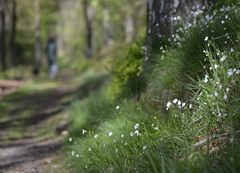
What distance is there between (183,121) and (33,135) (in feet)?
19.6

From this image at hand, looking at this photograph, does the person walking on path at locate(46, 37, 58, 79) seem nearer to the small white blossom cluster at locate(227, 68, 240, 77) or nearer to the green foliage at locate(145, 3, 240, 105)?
the green foliage at locate(145, 3, 240, 105)

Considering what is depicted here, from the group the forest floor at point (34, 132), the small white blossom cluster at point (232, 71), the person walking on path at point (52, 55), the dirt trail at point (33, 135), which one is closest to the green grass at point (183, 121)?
the small white blossom cluster at point (232, 71)

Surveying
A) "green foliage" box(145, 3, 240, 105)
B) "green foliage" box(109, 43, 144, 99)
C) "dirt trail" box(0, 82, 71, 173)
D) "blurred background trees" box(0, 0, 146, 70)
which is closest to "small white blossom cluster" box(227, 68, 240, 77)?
"green foliage" box(145, 3, 240, 105)

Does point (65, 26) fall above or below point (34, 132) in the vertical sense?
below

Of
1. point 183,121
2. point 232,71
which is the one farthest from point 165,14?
point 232,71

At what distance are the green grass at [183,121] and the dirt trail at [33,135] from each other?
1.11 metres

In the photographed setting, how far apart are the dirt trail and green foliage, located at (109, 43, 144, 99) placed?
1.34 metres

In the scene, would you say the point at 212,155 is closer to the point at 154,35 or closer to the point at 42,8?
the point at 154,35

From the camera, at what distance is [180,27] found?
262 inches

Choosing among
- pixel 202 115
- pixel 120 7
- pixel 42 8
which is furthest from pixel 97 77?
pixel 42 8

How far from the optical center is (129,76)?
791 cm

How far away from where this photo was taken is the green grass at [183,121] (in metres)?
3.93

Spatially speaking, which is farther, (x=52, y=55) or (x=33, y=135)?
(x=52, y=55)

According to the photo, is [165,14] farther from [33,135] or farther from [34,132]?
[34,132]
